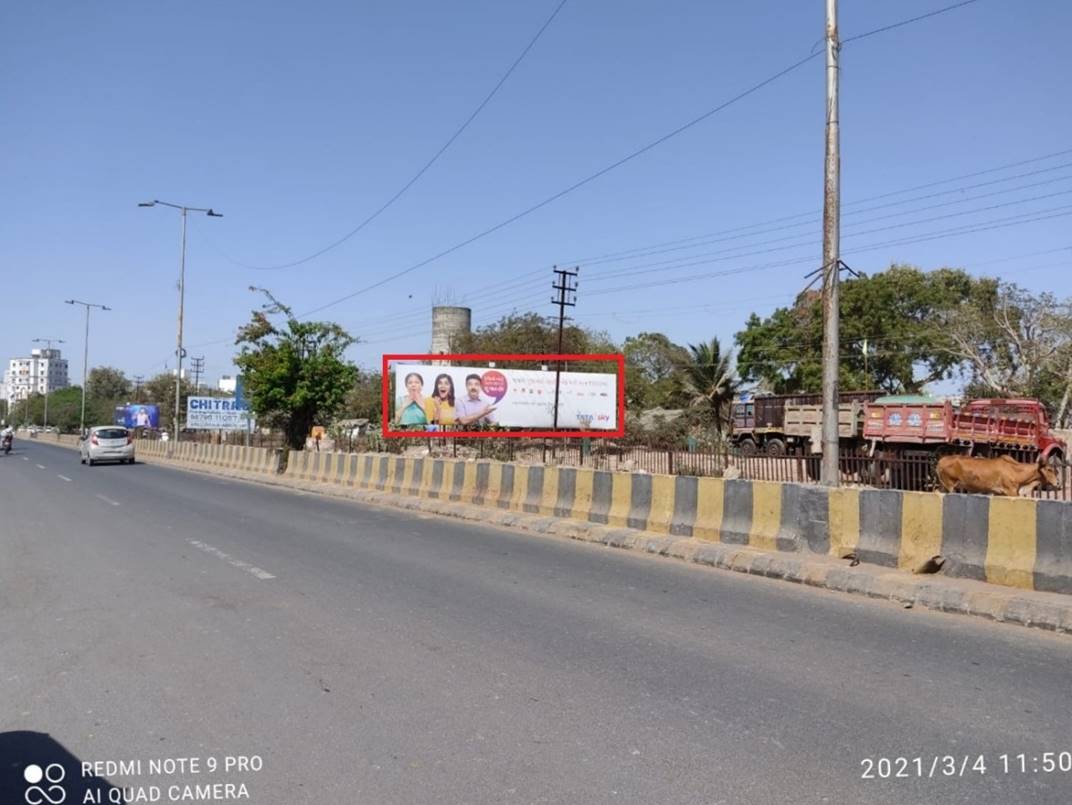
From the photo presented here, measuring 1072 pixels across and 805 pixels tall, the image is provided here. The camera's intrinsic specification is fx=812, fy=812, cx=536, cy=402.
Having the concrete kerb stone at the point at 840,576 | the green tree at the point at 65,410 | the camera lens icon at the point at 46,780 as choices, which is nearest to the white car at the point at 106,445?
the concrete kerb stone at the point at 840,576

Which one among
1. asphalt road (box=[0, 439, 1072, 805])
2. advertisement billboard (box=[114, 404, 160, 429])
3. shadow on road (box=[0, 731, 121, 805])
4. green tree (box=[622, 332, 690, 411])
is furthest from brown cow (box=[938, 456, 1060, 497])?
A: advertisement billboard (box=[114, 404, 160, 429])

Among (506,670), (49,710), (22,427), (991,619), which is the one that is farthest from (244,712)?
(22,427)

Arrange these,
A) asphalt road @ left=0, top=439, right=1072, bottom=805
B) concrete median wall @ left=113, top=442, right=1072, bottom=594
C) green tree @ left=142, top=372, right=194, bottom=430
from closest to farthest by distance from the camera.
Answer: asphalt road @ left=0, top=439, right=1072, bottom=805
concrete median wall @ left=113, top=442, right=1072, bottom=594
green tree @ left=142, top=372, right=194, bottom=430

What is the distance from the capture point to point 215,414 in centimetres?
5031

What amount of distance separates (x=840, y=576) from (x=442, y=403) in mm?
29639

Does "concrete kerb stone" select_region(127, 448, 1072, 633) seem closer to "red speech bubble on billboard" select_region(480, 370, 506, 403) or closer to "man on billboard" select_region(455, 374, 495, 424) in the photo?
"man on billboard" select_region(455, 374, 495, 424)

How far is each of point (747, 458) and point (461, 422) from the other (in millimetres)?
20462

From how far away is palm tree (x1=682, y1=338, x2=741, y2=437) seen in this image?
40.7 metres

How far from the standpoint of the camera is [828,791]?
142 inches

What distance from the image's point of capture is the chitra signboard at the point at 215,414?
49.7 meters

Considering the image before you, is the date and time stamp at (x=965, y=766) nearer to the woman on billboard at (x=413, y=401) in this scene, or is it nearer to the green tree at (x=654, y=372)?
the woman on billboard at (x=413, y=401)

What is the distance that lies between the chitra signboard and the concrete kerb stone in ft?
133

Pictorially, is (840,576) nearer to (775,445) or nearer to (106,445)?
(775,445)

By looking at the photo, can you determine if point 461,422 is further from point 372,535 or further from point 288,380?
point 372,535
